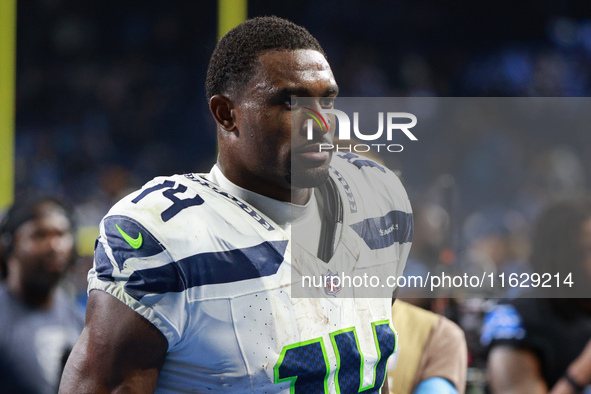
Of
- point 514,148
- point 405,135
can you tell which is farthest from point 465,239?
point 514,148

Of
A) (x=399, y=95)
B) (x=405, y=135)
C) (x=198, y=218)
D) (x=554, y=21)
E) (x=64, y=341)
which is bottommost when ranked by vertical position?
(x=64, y=341)

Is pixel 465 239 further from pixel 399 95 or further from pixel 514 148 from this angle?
pixel 399 95

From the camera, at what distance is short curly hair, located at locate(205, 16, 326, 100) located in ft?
4.02

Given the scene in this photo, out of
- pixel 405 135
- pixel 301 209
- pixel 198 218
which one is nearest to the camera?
pixel 198 218

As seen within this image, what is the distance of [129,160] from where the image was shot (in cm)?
518

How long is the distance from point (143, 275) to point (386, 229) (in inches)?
21.0

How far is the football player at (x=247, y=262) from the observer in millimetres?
1068

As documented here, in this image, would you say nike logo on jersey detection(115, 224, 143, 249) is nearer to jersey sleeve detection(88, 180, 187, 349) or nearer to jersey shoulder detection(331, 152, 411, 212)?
jersey sleeve detection(88, 180, 187, 349)

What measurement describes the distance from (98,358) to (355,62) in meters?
4.43

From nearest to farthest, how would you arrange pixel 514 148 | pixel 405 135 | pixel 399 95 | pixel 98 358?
pixel 98 358 < pixel 405 135 < pixel 514 148 < pixel 399 95

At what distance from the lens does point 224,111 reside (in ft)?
4.23

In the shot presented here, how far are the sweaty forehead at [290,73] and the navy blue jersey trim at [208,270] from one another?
27 centimetres

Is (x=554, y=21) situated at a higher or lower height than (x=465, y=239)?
higher

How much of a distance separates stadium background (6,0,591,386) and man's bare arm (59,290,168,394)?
387 cm
